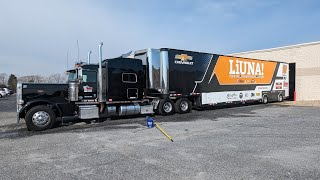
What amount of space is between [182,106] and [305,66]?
16083 millimetres

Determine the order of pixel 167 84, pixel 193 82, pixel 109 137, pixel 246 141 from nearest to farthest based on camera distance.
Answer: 1. pixel 246 141
2. pixel 109 137
3. pixel 167 84
4. pixel 193 82

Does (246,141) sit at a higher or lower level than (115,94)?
lower

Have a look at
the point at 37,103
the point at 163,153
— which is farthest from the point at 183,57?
the point at 163,153

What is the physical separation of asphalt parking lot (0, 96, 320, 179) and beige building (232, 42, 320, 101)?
56.2ft

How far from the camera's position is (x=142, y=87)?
1412 centimetres

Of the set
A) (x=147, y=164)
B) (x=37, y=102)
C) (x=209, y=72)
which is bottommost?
(x=147, y=164)

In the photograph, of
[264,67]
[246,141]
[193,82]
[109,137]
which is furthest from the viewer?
[264,67]

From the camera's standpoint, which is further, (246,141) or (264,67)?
(264,67)

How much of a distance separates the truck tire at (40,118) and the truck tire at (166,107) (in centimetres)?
552

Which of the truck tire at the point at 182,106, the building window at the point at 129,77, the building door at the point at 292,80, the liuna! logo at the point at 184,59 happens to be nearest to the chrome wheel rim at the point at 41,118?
the building window at the point at 129,77

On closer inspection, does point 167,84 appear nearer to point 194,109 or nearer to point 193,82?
point 193,82

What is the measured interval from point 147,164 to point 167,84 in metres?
8.94

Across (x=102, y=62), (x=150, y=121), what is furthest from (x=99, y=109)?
(x=150, y=121)

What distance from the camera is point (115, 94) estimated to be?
13.0 meters
